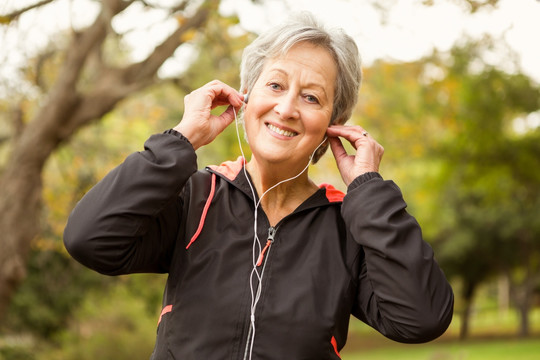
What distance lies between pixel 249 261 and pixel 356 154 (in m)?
0.57

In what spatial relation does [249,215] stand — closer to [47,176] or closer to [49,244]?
[49,244]

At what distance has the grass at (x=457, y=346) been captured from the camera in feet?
71.2

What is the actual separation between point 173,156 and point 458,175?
15.2m

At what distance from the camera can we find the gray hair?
2.24m

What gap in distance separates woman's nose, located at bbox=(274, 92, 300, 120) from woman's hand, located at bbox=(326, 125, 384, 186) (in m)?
0.23

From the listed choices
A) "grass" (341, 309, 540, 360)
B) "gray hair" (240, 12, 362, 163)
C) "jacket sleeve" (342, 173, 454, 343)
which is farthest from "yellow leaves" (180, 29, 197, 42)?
"grass" (341, 309, 540, 360)

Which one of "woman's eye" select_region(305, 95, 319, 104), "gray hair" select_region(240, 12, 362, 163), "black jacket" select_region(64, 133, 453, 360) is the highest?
"gray hair" select_region(240, 12, 362, 163)

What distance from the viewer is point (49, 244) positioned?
10.9 meters

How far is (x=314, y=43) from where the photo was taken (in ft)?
7.42

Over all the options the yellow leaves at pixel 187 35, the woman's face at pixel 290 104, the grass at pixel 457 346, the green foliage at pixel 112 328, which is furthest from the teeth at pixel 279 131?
the grass at pixel 457 346

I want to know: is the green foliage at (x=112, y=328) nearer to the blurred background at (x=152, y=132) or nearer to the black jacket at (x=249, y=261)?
the blurred background at (x=152, y=132)

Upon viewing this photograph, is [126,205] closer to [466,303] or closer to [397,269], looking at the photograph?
[397,269]

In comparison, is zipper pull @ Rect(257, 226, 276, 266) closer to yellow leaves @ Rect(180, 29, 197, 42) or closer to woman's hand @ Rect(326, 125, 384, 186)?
woman's hand @ Rect(326, 125, 384, 186)

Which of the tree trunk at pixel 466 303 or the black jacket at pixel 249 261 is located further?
the tree trunk at pixel 466 303
